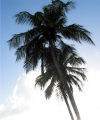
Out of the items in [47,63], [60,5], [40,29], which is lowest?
[47,63]

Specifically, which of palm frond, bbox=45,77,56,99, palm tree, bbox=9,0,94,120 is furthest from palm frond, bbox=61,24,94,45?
palm frond, bbox=45,77,56,99

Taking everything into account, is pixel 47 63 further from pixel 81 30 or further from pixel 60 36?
pixel 81 30

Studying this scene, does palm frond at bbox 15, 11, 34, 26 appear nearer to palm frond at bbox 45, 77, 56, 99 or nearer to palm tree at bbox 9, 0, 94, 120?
palm tree at bbox 9, 0, 94, 120

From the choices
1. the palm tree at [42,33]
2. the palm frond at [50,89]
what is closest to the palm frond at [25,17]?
the palm tree at [42,33]

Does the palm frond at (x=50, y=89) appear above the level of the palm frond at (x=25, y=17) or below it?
below

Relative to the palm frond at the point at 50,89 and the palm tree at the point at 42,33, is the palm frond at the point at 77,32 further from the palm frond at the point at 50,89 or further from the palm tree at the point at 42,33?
the palm frond at the point at 50,89

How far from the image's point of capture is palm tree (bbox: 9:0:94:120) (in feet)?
41.1

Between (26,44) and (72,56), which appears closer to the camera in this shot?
(26,44)

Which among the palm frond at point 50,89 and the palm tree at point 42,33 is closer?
the palm tree at point 42,33

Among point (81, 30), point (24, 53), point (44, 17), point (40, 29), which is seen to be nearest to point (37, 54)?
point (24, 53)

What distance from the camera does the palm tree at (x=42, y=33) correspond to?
12.5 metres

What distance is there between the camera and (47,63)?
544 inches

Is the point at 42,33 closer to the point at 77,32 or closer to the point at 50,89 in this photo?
the point at 77,32

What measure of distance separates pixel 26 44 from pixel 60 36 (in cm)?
301
